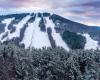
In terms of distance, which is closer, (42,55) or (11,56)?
(11,56)

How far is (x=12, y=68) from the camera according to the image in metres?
102

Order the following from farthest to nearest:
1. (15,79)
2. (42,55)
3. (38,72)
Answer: (42,55) → (38,72) → (15,79)

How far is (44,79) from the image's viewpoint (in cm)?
10275

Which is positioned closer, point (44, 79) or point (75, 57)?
point (44, 79)

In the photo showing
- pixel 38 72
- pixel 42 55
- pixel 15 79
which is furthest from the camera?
pixel 42 55

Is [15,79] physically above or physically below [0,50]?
below

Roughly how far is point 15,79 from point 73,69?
2039cm

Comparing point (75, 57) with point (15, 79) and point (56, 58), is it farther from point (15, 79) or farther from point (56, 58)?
point (15, 79)

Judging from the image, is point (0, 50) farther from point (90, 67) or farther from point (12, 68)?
point (90, 67)

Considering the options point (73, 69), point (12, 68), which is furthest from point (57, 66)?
point (12, 68)

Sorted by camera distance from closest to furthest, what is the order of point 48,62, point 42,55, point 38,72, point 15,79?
1. point 15,79
2. point 38,72
3. point 48,62
4. point 42,55

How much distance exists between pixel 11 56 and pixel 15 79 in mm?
13980

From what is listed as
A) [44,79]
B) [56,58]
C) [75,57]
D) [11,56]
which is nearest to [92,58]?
[75,57]

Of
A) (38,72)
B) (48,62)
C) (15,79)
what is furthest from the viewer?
(48,62)
